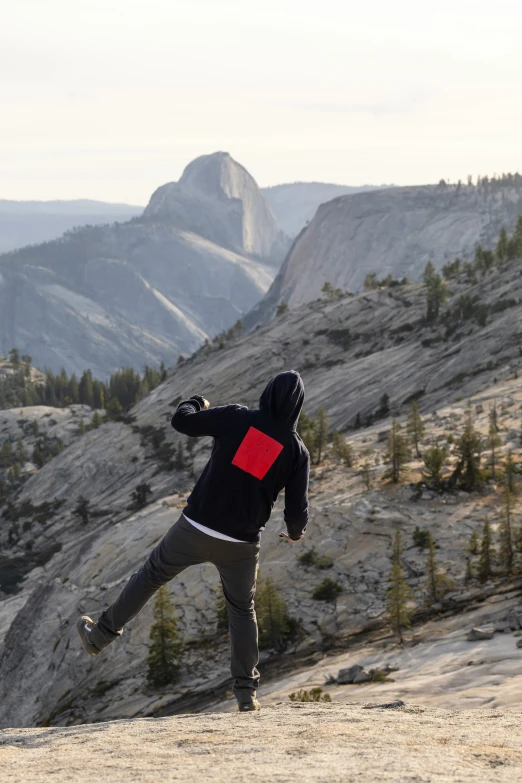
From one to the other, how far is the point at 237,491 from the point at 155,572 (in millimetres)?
1531

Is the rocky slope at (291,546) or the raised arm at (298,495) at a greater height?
the raised arm at (298,495)

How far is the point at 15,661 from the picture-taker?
111ft

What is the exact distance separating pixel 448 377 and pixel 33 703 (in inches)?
1899

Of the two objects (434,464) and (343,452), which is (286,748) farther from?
(343,452)

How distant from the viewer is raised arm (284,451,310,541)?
9023 millimetres

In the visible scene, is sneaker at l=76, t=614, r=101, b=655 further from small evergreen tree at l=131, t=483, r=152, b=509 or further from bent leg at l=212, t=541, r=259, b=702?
small evergreen tree at l=131, t=483, r=152, b=509

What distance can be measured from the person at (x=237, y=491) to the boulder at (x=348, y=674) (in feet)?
30.3

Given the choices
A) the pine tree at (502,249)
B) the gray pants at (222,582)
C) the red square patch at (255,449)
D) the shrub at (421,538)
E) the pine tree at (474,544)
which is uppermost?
the pine tree at (502,249)

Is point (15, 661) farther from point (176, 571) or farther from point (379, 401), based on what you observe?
point (379, 401)

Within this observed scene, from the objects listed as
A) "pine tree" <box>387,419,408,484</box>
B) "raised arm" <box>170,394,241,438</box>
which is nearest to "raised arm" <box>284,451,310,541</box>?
"raised arm" <box>170,394,241,438</box>

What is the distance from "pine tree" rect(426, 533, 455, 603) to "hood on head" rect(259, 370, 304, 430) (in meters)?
14.5

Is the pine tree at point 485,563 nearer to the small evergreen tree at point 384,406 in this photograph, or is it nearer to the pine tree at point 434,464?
the pine tree at point 434,464

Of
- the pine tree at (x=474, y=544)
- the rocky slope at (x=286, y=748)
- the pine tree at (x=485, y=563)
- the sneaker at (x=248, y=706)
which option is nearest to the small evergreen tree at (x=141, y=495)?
the pine tree at (x=474, y=544)

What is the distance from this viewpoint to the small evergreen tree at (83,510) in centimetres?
7581
